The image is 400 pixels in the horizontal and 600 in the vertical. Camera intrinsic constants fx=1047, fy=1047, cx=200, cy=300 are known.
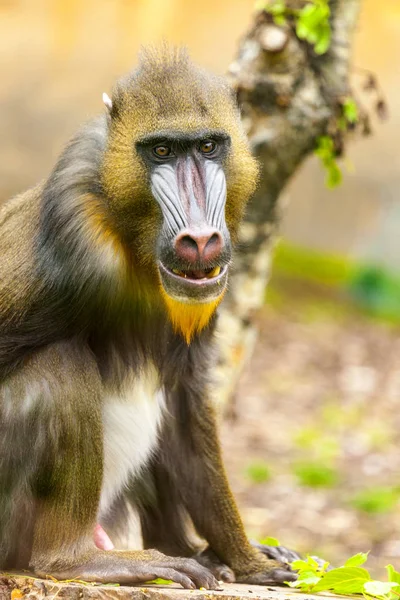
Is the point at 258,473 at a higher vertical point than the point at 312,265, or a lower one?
lower

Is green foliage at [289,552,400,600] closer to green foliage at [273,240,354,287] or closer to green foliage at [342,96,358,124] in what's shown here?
green foliage at [342,96,358,124]

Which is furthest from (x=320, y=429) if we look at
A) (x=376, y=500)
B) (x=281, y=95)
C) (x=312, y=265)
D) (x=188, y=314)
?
(x=188, y=314)

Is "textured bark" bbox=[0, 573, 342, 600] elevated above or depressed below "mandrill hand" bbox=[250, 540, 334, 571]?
below

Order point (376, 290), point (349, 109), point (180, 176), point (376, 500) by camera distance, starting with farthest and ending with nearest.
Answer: point (376, 290) → point (376, 500) → point (349, 109) → point (180, 176)

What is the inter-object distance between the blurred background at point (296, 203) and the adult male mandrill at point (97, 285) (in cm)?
568

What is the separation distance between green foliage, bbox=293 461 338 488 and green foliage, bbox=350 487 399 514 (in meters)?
0.32

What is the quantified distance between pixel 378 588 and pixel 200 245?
1403 mm

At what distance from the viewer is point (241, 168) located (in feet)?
12.5

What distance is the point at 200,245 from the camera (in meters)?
3.41

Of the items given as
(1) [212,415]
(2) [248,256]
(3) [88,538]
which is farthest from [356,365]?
(3) [88,538]

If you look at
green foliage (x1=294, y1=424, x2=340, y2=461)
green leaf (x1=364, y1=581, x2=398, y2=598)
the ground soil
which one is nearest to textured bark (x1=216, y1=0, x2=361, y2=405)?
the ground soil

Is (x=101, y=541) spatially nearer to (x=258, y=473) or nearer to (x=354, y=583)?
(x=354, y=583)

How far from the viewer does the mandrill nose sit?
3.41m

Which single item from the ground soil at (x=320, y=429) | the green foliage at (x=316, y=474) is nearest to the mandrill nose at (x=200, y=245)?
the ground soil at (x=320, y=429)
